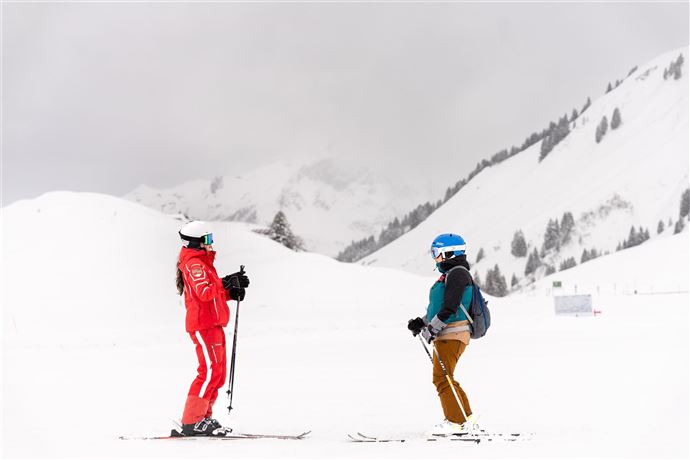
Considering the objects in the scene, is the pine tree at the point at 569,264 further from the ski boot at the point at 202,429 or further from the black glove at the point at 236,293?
the ski boot at the point at 202,429

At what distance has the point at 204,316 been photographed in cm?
713

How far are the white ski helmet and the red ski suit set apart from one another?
0.33 feet

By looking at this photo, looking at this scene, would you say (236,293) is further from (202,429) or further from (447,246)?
(447,246)

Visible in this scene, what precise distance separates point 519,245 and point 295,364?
167m

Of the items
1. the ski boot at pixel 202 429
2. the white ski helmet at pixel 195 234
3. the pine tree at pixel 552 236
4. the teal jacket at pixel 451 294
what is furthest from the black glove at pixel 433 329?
the pine tree at pixel 552 236

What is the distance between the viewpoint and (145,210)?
4859 cm

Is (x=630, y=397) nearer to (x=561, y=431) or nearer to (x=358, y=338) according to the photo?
(x=561, y=431)

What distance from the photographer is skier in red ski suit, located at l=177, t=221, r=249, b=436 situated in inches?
276

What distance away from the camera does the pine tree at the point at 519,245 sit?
174125mm

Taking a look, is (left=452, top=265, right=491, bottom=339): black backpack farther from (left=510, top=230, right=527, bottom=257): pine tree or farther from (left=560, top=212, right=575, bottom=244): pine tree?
(left=510, top=230, right=527, bottom=257): pine tree

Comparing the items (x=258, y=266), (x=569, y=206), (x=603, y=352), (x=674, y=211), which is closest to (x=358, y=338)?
(x=603, y=352)

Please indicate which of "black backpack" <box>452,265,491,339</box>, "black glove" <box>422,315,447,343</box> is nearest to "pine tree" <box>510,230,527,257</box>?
"black backpack" <box>452,265,491,339</box>

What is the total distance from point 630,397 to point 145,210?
44.0m

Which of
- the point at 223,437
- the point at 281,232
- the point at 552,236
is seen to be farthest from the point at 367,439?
the point at 552,236
